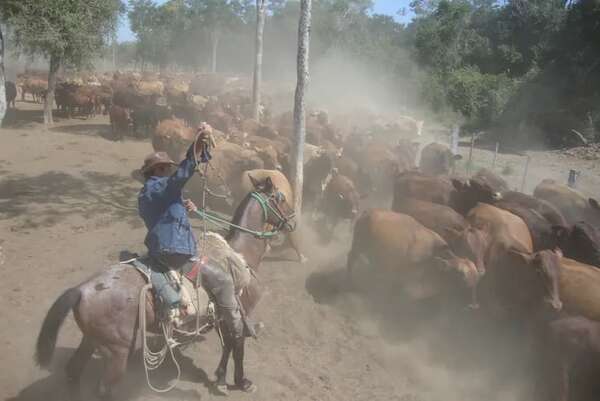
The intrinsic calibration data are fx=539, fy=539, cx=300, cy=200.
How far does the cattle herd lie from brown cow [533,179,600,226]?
0.03 m

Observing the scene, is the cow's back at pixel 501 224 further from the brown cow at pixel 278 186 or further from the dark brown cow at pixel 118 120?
the dark brown cow at pixel 118 120

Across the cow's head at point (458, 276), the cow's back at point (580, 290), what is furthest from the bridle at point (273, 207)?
the cow's back at point (580, 290)

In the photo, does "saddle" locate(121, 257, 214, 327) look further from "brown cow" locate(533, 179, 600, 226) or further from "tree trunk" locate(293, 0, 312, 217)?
"brown cow" locate(533, 179, 600, 226)

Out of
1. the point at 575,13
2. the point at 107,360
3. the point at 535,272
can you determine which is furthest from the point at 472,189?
the point at 575,13

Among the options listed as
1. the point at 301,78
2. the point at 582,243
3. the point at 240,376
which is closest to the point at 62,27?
the point at 301,78

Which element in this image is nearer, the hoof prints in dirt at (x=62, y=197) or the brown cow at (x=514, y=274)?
the brown cow at (x=514, y=274)

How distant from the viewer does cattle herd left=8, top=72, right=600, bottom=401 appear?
6767mm

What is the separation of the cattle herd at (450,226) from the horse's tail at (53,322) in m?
3.19

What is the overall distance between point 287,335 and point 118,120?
15.2 meters

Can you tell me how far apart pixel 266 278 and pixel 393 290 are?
2281mm

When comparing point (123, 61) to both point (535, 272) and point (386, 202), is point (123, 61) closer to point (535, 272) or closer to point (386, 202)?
point (386, 202)

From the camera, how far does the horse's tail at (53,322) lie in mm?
4762

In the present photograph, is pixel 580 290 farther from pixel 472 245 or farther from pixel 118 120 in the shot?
pixel 118 120

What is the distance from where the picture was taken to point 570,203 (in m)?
12.3
